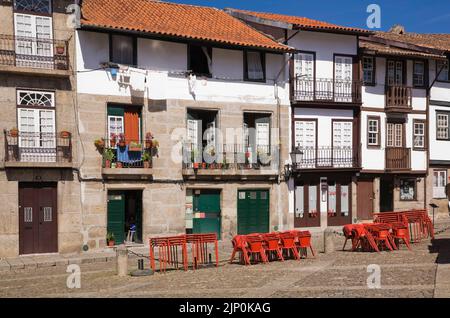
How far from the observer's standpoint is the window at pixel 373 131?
27.7 meters

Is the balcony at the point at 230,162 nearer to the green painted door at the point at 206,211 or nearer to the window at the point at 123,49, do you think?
the green painted door at the point at 206,211

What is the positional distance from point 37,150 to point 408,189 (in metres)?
18.1

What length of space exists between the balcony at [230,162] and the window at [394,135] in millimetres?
6586

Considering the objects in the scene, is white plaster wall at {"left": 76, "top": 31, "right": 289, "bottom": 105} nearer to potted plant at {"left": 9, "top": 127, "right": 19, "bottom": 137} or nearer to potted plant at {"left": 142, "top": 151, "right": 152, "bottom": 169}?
potted plant at {"left": 142, "top": 151, "right": 152, "bottom": 169}

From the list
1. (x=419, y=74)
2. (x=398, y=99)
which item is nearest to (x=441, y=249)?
(x=398, y=99)

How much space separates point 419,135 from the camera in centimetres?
2905

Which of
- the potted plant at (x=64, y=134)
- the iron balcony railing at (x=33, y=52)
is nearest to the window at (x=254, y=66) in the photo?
the iron balcony railing at (x=33, y=52)

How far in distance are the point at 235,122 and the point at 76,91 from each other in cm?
665

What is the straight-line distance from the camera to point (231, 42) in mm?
23234

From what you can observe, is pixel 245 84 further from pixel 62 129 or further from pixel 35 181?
pixel 35 181

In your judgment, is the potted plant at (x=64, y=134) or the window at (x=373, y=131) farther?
the window at (x=373, y=131)
